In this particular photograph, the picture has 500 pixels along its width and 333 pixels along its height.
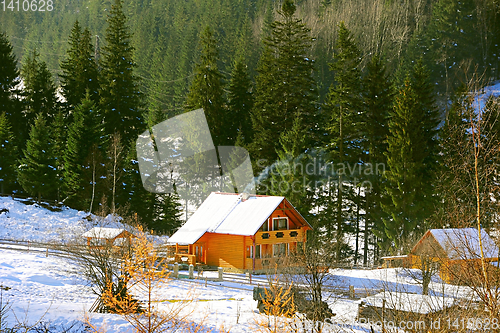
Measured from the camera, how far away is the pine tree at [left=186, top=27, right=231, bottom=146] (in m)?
47.6

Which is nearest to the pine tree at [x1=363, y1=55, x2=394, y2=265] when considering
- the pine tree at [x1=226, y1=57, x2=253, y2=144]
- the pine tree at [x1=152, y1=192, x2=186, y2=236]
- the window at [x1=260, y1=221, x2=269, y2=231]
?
the window at [x1=260, y1=221, x2=269, y2=231]

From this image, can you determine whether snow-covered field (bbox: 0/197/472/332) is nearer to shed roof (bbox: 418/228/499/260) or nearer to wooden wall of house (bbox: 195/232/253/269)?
wooden wall of house (bbox: 195/232/253/269)

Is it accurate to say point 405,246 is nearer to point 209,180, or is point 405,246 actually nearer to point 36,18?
point 209,180

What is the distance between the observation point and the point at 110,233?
27031 mm

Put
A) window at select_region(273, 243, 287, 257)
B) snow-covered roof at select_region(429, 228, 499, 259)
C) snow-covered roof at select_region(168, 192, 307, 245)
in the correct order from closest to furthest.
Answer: snow-covered roof at select_region(429, 228, 499, 259) < snow-covered roof at select_region(168, 192, 307, 245) < window at select_region(273, 243, 287, 257)

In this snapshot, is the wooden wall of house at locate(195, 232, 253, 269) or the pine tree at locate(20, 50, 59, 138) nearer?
the wooden wall of house at locate(195, 232, 253, 269)

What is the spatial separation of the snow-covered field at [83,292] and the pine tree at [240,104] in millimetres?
18725

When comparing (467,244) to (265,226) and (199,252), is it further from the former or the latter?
(199,252)

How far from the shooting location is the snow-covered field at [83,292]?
17094mm

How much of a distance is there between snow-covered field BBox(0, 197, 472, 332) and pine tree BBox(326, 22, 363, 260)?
30.9ft

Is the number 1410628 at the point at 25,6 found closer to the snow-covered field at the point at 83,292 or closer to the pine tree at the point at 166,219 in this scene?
the pine tree at the point at 166,219

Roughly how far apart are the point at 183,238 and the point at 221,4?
68815mm

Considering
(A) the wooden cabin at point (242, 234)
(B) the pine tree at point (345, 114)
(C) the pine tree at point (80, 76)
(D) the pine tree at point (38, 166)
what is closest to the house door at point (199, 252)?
(A) the wooden cabin at point (242, 234)

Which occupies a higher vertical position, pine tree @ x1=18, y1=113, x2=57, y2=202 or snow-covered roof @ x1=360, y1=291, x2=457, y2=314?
pine tree @ x1=18, y1=113, x2=57, y2=202
